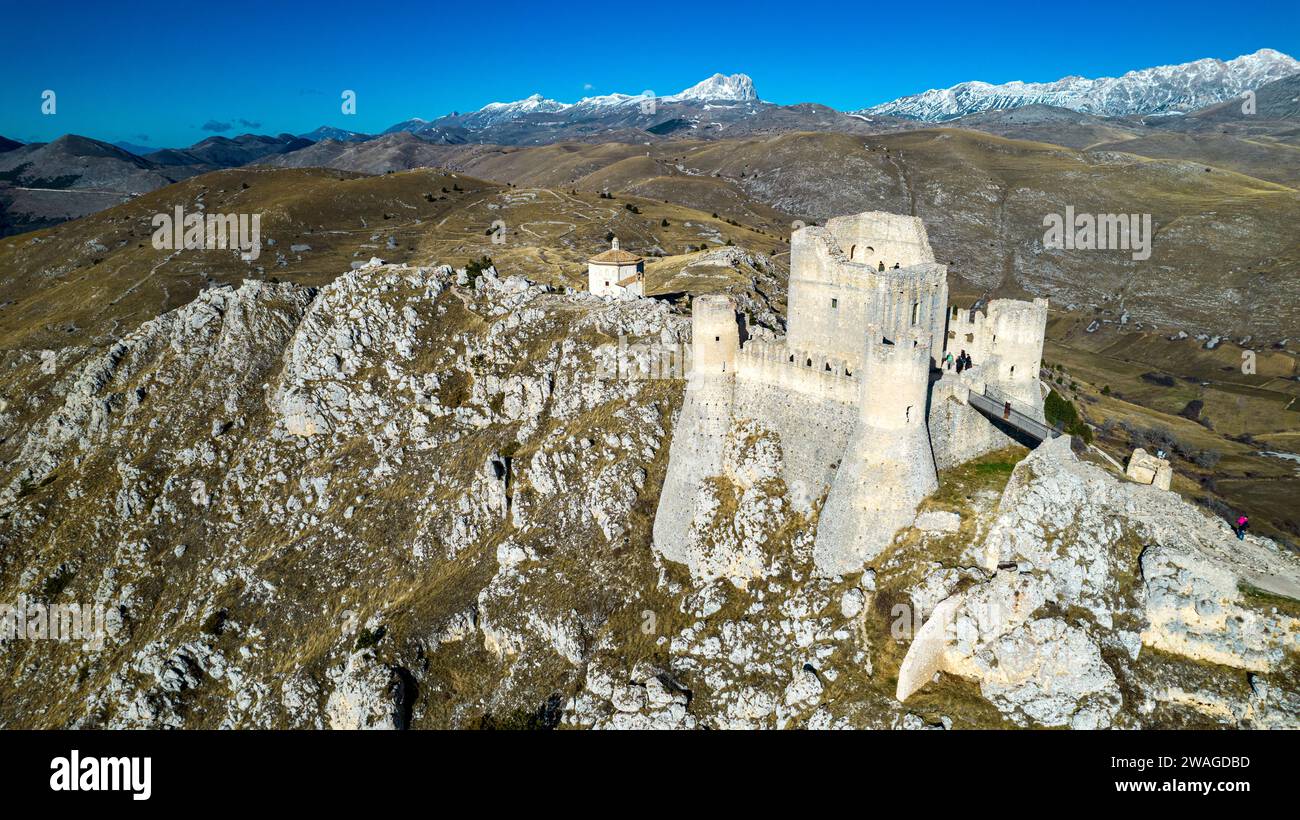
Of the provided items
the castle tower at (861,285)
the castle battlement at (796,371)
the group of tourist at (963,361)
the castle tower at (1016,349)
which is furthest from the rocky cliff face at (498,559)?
the castle tower at (861,285)

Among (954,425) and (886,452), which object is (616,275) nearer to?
(954,425)

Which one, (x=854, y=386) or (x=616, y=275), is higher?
(x=616, y=275)

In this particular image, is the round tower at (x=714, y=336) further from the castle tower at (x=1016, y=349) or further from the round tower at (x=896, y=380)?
the castle tower at (x=1016, y=349)

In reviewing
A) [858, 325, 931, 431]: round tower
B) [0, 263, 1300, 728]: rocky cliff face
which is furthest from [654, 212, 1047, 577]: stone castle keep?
[0, 263, 1300, 728]: rocky cliff face

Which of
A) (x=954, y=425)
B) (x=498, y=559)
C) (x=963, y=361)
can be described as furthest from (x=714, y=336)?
(x=498, y=559)

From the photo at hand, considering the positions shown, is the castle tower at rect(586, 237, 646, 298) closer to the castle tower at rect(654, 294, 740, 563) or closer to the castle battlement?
the castle tower at rect(654, 294, 740, 563)

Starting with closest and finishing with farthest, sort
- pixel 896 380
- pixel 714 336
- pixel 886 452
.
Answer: pixel 896 380
pixel 886 452
pixel 714 336

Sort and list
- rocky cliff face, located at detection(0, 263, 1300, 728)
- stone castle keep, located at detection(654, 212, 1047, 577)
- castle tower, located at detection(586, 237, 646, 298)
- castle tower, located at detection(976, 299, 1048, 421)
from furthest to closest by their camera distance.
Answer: castle tower, located at detection(586, 237, 646, 298) → castle tower, located at detection(976, 299, 1048, 421) → stone castle keep, located at detection(654, 212, 1047, 577) → rocky cliff face, located at detection(0, 263, 1300, 728)

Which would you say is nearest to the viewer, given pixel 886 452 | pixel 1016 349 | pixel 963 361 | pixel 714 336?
pixel 886 452
